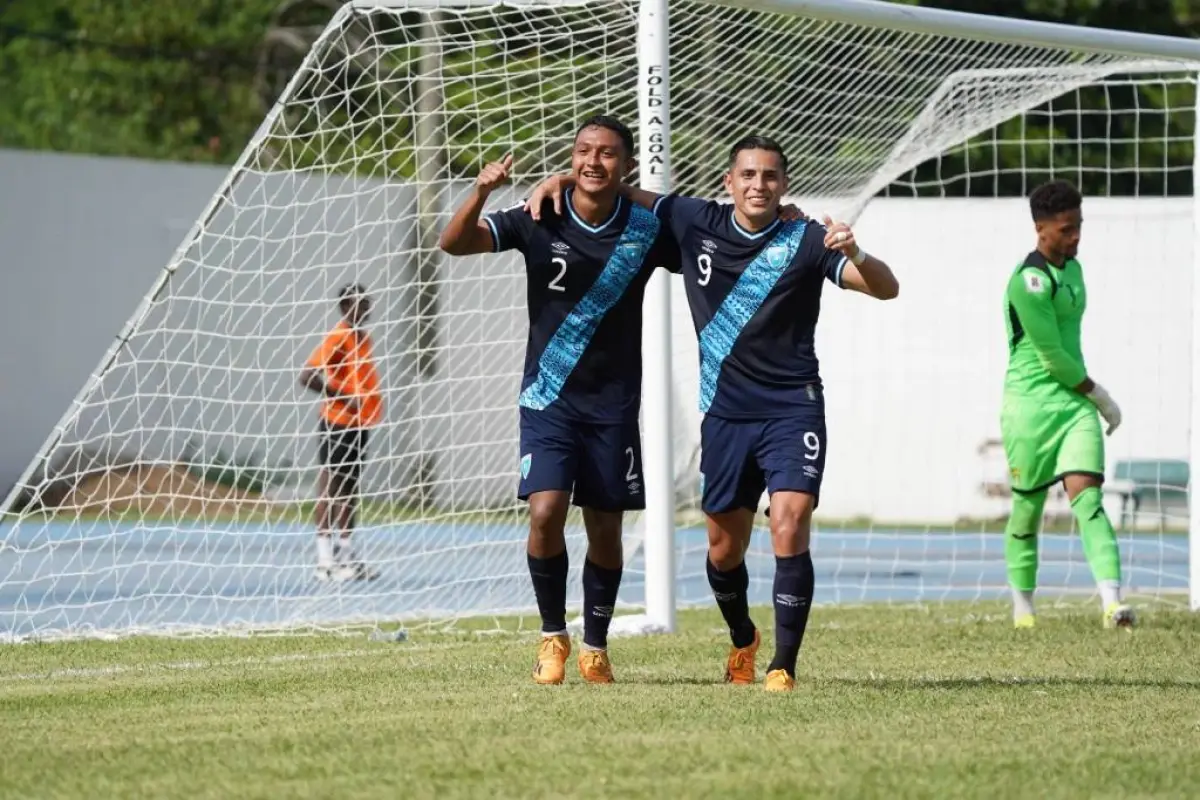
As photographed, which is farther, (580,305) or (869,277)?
(580,305)

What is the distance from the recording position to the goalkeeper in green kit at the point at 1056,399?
10.2m

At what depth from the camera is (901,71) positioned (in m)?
11.7

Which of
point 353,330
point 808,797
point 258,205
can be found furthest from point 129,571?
point 808,797

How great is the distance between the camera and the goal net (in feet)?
34.0

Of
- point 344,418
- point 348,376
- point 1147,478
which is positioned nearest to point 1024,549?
point 344,418

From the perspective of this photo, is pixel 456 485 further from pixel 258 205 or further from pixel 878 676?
pixel 878 676

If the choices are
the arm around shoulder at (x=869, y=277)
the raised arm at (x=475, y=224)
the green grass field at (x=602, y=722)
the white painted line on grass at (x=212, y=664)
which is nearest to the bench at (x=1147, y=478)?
the green grass field at (x=602, y=722)

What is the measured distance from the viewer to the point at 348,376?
13805mm

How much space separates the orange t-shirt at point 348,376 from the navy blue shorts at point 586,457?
5554mm

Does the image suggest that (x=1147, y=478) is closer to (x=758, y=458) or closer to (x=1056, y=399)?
(x=1056, y=399)

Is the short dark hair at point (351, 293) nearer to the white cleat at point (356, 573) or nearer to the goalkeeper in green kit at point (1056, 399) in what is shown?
the white cleat at point (356, 573)

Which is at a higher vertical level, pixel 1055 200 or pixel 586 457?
pixel 1055 200

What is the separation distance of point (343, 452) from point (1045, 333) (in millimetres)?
5684

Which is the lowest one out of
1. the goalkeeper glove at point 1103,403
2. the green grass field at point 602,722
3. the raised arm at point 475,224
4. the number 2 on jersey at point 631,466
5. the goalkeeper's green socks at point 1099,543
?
the green grass field at point 602,722
